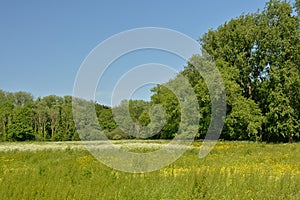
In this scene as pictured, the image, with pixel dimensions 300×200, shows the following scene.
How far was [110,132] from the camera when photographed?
46.8 meters

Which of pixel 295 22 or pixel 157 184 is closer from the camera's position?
pixel 157 184

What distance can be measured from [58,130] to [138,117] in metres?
47.6

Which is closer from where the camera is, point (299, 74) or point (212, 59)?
point (299, 74)

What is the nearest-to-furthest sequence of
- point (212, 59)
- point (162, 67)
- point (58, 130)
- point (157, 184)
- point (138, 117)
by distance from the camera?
point (157, 184), point (162, 67), point (138, 117), point (212, 59), point (58, 130)

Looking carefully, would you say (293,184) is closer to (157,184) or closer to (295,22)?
(157,184)

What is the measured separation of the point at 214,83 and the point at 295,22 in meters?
12.5

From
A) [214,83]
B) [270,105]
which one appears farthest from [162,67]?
[270,105]

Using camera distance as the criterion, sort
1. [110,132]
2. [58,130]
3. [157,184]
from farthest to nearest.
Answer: [58,130]
[110,132]
[157,184]

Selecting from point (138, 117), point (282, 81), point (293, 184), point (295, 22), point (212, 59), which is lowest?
point (293, 184)

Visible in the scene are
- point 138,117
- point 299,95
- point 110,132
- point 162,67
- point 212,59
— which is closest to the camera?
point 162,67

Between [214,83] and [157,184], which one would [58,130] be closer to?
[214,83]

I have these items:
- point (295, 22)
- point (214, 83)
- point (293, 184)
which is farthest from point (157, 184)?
point (295, 22)

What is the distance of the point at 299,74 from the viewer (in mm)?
36344

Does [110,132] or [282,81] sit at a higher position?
[282,81]
